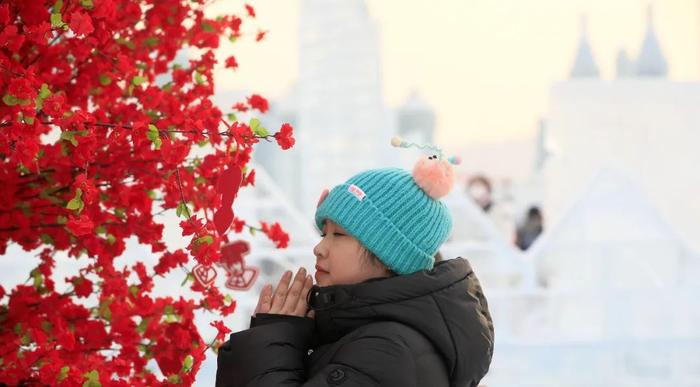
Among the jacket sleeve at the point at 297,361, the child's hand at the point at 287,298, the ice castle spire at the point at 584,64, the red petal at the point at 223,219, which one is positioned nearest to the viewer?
the jacket sleeve at the point at 297,361

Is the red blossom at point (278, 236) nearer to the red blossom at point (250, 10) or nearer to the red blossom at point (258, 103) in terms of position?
the red blossom at point (258, 103)

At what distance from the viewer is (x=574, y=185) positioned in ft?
28.1

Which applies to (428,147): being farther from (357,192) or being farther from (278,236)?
(278,236)

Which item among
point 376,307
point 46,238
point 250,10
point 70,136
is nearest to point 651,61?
point 250,10

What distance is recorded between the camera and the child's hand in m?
1.37

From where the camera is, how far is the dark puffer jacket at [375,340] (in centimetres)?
125

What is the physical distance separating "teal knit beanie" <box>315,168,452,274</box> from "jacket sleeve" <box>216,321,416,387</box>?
17 cm

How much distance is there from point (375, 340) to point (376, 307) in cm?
6

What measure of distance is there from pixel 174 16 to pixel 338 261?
0.72 metres

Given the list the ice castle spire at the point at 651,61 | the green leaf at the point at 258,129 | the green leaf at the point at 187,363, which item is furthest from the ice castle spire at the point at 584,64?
the green leaf at the point at 258,129

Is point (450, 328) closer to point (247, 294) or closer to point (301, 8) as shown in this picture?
point (247, 294)

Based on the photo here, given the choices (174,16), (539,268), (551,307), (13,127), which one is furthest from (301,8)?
(13,127)

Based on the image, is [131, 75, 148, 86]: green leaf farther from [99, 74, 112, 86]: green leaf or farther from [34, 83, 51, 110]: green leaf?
[34, 83, 51, 110]: green leaf

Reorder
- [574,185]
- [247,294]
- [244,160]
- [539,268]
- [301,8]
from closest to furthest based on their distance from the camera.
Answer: [244,160] < [247,294] < [539,268] < [574,185] < [301,8]
